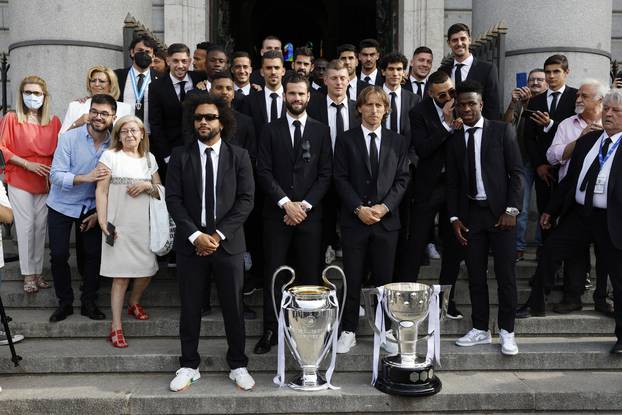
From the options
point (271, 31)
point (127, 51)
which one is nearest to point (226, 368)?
point (127, 51)

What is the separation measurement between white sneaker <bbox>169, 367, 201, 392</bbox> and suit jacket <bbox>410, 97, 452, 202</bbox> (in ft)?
8.02

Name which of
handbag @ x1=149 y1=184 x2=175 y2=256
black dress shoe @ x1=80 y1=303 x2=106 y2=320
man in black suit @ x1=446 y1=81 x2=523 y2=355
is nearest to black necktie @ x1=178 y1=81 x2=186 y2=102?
handbag @ x1=149 y1=184 x2=175 y2=256

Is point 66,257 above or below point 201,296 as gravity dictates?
above

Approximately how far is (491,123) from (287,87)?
68.6 inches

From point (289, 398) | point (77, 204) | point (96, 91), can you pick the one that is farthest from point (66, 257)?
point (289, 398)

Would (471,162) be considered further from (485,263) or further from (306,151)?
(306,151)

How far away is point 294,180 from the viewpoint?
5.27 meters

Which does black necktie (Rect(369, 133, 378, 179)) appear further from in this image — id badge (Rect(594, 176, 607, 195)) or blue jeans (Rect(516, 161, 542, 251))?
blue jeans (Rect(516, 161, 542, 251))

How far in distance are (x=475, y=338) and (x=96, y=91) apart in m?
4.12

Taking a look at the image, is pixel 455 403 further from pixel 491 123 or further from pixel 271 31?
pixel 271 31

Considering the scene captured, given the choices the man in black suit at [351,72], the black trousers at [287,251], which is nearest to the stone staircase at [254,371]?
the black trousers at [287,251]

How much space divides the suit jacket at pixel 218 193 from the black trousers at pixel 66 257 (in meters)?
1.22

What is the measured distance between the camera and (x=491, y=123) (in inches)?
212

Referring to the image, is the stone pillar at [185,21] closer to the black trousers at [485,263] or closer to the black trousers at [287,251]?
the black trousers at [287,251]
